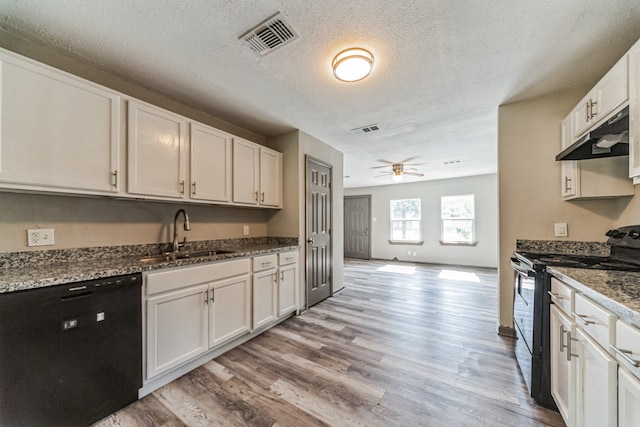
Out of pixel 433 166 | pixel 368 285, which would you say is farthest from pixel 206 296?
pixel 433 166

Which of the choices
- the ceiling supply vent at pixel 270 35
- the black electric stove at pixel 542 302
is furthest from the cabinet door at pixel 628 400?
the ceiling supply vent at pixel 270 35

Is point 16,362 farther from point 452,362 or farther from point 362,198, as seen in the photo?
point 362,198

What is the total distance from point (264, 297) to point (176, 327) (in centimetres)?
93

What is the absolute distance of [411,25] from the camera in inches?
57.2

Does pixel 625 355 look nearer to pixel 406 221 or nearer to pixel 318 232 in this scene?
pixel 318 232

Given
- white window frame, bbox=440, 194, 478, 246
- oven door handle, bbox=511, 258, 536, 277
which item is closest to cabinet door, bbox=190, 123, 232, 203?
oven door handle, bbox=511, 258, 536, 277

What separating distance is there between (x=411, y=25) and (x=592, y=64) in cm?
160

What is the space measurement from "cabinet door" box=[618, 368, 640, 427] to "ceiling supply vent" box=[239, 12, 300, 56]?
2297 mm

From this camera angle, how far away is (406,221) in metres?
7.06

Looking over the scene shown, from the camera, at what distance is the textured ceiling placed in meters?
1.34

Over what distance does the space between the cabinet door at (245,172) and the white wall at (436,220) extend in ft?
16.7

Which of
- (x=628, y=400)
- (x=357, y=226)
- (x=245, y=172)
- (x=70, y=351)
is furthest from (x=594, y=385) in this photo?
(x=357, y=226)

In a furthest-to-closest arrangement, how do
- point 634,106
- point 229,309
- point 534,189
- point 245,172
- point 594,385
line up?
point 245,172 → point 534,189 → point 229,309 → point 634,106 → point 594,385

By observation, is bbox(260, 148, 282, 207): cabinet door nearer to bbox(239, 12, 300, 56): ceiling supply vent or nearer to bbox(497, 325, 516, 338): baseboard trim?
bbox(239, 12, 300, 56): ceiling supply vent
